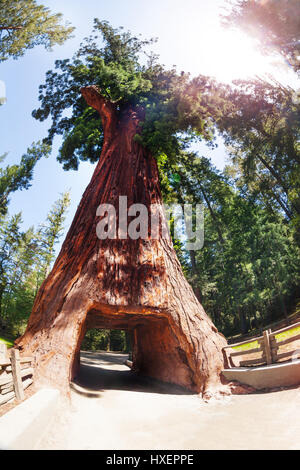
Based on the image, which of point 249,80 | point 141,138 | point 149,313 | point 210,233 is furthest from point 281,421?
point 210,233

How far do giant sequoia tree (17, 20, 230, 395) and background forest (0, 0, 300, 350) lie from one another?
0.18 m

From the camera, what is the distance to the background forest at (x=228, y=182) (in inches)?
362

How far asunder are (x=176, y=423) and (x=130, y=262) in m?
4.23

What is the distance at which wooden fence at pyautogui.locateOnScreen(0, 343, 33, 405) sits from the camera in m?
4.16

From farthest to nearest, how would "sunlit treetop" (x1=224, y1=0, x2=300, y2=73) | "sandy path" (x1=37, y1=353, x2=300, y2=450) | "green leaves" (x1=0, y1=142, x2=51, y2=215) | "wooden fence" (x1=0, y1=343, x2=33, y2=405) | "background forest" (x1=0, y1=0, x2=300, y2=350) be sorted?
"green leaves" (x1=0, y1=142, x2=51, y2=215)
"background forest" (x1=0, y1=0, x2=300, y2=350)
"sunlit treetop" (x1=224, y1=0, x2=300, y2=73)
"wooden fence" (x1=0, y1=343, x2=33, y2=405)
"sandy path" (x1=37, y1=353, x2=300, y2=450)

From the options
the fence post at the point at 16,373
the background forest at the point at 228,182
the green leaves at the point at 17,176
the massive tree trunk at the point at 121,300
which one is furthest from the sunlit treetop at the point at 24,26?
the green leaves at the point at 17,176

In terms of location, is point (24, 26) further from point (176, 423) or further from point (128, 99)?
point (176, 423)

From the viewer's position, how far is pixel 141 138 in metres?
9.84

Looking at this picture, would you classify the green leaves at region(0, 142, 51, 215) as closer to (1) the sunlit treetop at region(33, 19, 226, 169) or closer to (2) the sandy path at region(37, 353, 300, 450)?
(1) the sunlit treetop at region(33, 19, 226, 169)

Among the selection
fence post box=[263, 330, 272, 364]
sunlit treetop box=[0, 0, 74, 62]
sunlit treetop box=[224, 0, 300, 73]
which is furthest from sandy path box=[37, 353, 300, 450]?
sunlit treetop box=[0, 0, 74, 62]

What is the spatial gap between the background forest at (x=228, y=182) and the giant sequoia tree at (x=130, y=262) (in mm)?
183

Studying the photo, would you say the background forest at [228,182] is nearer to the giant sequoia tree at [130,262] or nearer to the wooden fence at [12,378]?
the giant sequoia tree at [130,262]
